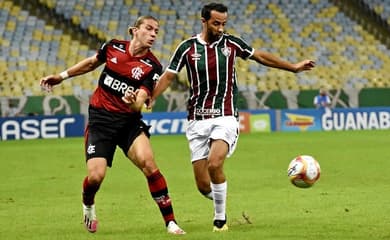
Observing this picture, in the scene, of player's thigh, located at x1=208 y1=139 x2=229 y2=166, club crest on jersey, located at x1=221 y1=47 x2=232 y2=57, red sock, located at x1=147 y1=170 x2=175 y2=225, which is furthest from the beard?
red sock, located at x1=147 y1=170 x2=175 y2=225

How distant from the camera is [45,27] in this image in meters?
38.3

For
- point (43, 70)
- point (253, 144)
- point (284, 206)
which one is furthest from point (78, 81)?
point (284, 206)

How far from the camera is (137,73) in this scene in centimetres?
1041

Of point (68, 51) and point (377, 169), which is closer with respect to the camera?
point (377, 169)

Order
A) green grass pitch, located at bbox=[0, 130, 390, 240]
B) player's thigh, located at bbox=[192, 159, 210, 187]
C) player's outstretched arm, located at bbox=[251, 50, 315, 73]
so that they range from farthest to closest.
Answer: player's thigh, located at bbox=[192, 159, 210, 187] < player's outstretched arm, located at bbox=[251, 50, 315, 73] < green grass pitch, located at bbox=[0, 130, 390, 240]

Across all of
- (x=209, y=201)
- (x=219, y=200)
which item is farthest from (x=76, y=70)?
(x=209, y=201)

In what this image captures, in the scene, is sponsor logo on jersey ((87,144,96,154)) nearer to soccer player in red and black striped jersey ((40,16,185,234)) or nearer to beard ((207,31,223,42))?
soccer player in red and black striped jersey ((40,16,185,234))

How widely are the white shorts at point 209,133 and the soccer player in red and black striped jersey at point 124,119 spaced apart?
54cm

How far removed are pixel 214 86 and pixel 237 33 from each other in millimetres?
29931

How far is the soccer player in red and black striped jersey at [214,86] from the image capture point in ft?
34.0

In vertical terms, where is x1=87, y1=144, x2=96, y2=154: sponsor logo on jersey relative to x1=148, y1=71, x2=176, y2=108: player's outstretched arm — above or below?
below

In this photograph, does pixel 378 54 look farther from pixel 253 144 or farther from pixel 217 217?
pixel 217 217

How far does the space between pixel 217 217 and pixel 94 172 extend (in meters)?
1.36

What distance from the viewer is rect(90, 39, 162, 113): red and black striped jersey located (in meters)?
10.4
